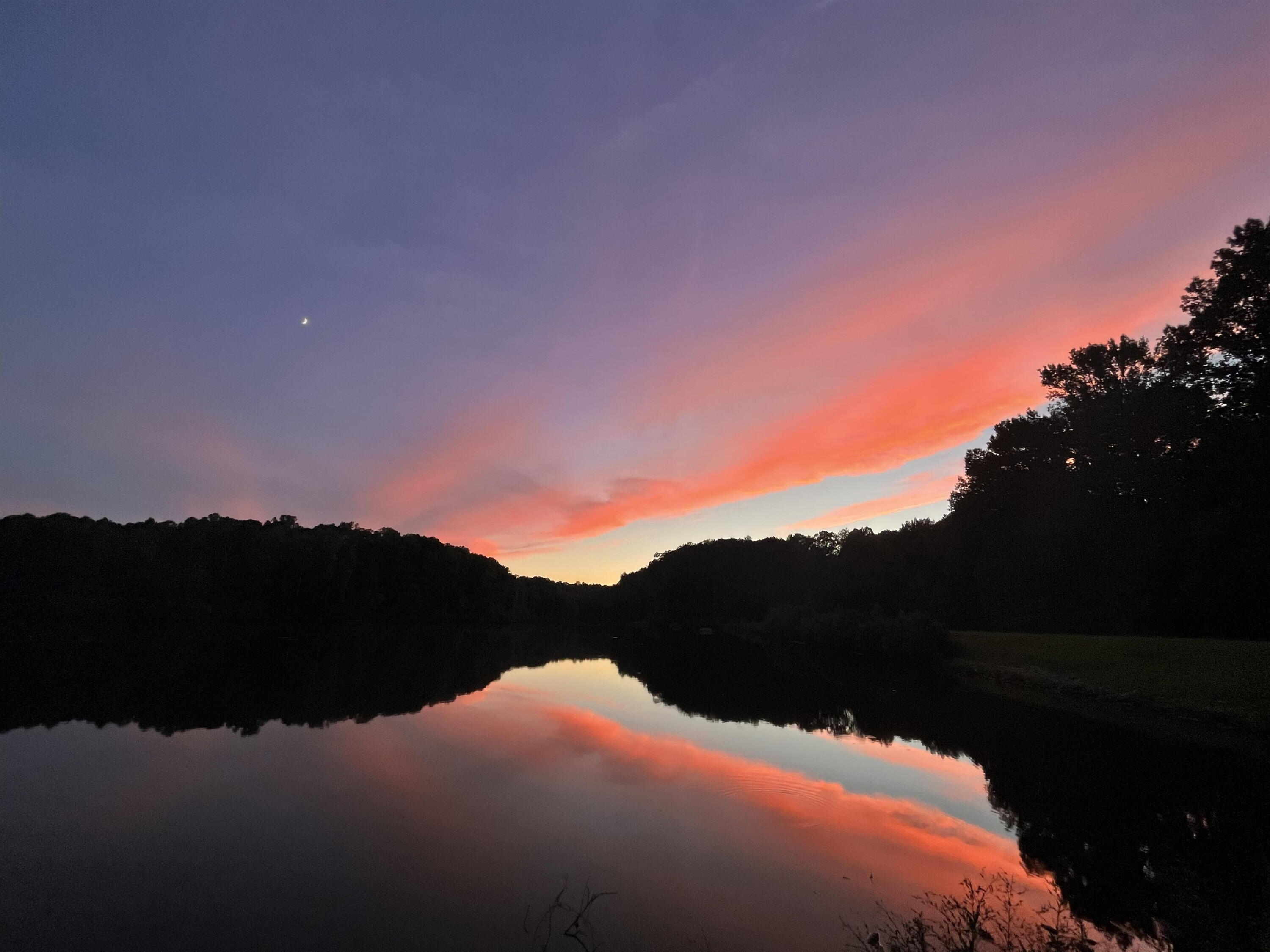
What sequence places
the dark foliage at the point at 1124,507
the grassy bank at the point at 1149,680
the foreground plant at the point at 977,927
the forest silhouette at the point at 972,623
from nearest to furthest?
1. the foreground plant at the point at 977,927
2. the forest silhouette at the point at 972,623
3. the grassy bank at the point at 1149,680
4. the dark foliage at the point at 1124,507

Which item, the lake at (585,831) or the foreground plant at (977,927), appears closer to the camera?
the foreground plant at (977,927)

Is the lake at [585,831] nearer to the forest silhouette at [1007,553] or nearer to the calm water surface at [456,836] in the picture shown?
the calm water surface at [456,836]

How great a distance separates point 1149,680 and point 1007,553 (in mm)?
28898

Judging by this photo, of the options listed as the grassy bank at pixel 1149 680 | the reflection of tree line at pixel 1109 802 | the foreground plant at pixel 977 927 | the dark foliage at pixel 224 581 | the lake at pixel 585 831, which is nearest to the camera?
the foreground plant at pixel 977 927

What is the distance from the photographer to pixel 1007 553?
48219 millimetres

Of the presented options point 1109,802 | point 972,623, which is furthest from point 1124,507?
point 1109,802

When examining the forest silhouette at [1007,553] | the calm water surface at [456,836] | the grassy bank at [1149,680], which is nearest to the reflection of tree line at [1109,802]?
the calm water surface at [456,836]

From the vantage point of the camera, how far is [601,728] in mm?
20734

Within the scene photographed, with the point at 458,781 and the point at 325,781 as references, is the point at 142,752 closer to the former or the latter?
the point at 325,781

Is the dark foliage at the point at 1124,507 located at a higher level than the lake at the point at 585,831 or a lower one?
higher

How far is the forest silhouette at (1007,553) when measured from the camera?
28.1 m

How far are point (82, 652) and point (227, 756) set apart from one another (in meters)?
34.2

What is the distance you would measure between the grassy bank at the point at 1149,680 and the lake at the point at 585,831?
290 centimetres

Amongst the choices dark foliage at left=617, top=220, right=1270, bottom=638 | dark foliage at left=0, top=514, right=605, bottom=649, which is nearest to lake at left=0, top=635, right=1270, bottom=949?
dark foliage at left=617, top=220, right=1270, bottom=638
